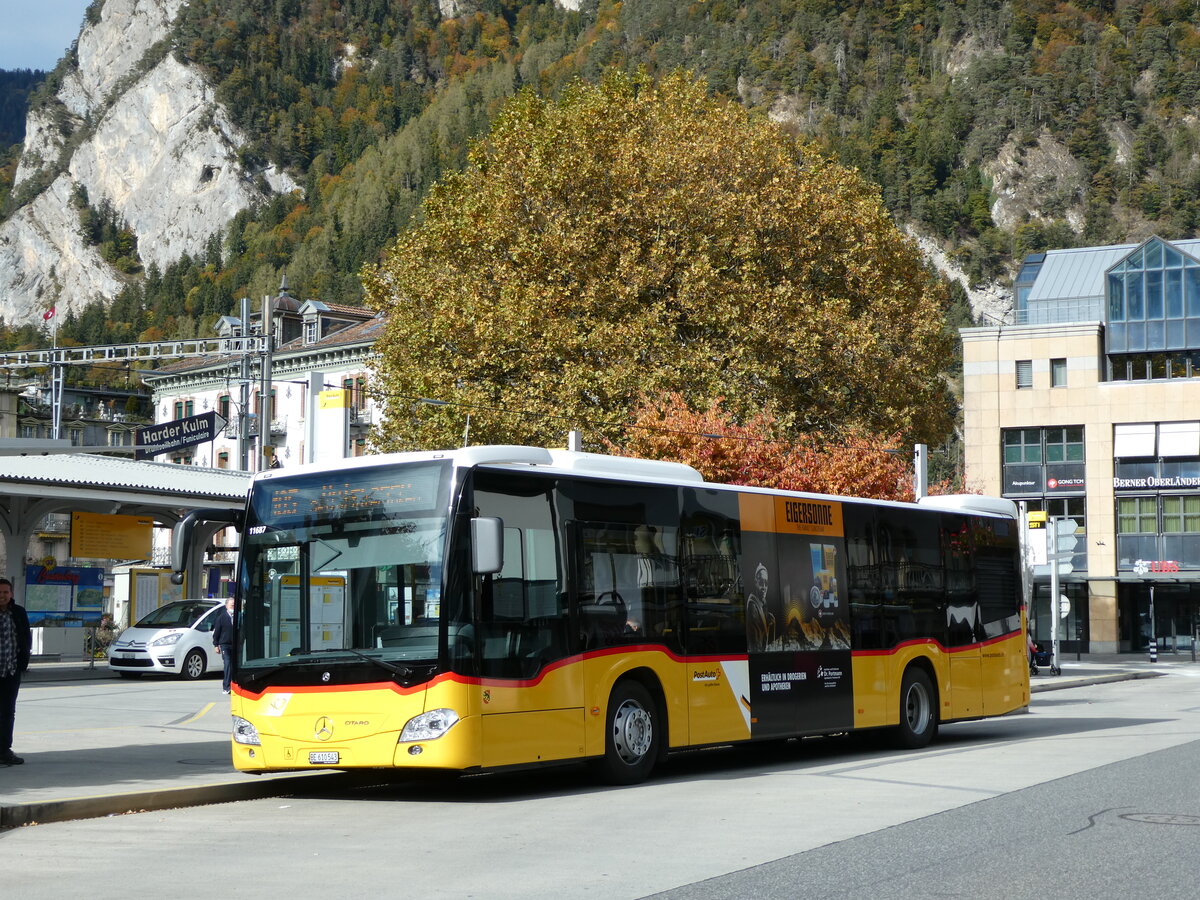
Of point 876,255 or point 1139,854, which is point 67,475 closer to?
point 876,255

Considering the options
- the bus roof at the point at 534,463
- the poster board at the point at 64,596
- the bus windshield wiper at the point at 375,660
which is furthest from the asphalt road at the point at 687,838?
the poster board at the point at 64,596

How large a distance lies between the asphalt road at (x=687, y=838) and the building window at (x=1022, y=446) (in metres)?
48.6

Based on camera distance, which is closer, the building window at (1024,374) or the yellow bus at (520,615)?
the yellow bus at (520,615)

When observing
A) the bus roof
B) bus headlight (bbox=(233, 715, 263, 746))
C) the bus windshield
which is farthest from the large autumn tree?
bus headlight (bbox=(233, 715, 263, 746))

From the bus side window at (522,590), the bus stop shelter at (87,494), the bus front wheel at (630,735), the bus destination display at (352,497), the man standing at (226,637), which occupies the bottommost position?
the bus front wheel at (630,735)

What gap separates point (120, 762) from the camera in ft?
47.8

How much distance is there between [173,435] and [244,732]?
550 inches

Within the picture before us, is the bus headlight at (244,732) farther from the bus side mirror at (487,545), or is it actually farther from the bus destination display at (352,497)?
the bus side mirror at (487,545)

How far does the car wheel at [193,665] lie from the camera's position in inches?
1247

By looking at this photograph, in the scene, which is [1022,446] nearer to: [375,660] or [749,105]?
[375,660]

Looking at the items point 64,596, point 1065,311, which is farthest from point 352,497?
point 1065,311

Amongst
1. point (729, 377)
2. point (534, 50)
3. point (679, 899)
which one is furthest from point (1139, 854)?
point (534, 50)

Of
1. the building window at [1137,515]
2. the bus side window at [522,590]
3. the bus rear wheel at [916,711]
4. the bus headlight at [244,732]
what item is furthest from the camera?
the building window at [1137,515]

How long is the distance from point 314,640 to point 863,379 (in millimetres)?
23649
